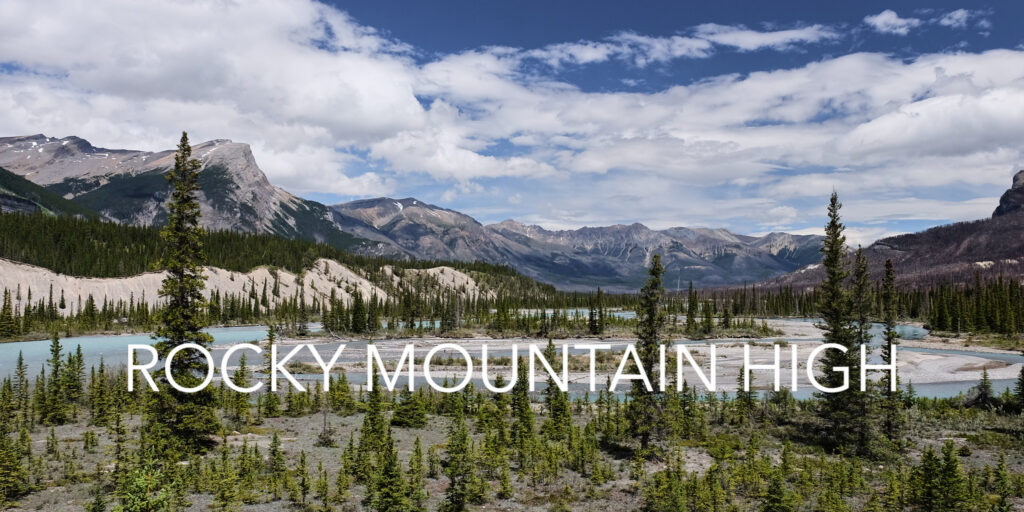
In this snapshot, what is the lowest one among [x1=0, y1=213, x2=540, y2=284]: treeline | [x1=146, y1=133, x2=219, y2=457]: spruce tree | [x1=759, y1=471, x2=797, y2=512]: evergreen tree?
[x1=759, y1=471, x2=797, y2=512]: evergreen tree

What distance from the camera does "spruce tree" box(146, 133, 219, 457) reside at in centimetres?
2738

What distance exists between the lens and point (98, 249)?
575 ft

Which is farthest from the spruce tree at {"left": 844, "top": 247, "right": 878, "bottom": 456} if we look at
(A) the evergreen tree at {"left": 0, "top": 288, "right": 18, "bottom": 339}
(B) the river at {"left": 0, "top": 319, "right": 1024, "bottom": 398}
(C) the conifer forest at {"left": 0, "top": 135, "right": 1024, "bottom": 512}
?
(A) the evergreen tree at {"left": 0, "top": 288, "right": 18, "bottom": 339}

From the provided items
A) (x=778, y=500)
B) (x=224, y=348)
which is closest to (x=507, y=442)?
(x=778, y=500)

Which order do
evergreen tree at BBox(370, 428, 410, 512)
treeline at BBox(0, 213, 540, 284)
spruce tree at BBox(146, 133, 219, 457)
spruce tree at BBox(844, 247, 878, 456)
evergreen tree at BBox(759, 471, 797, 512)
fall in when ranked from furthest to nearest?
treeline at BBox(0, 213, 540, 284)
spruce tree at BBox(844, 247, 878, 456)
spruce tree at BBox(146, 133, 219, 457)
evergreen tree at BBox(759, 471, 797, 512)
evergreen tree at BBox(370, 428, 410, 512)

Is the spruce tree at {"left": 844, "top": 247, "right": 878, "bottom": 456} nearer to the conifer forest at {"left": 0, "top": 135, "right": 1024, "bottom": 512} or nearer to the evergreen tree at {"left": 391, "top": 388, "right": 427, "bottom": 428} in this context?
the conifer forest at {"left": 0, "top": 135, "right": 1024, "bottom": 512}

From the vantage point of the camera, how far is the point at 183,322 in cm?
2822

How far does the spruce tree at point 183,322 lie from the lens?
89.8 ft

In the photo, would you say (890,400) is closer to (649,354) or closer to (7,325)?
(649,354)

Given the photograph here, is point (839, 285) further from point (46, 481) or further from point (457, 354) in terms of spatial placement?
point (457, 354)

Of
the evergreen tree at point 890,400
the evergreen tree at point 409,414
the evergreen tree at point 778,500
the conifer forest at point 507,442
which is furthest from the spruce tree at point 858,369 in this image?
the evergreen tree at point 409,414

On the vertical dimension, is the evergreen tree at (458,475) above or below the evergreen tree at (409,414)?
above

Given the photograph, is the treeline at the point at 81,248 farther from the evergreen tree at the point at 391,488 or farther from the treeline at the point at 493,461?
the evergreen tree at the point at 391,488

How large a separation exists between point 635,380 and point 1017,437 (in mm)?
22721
